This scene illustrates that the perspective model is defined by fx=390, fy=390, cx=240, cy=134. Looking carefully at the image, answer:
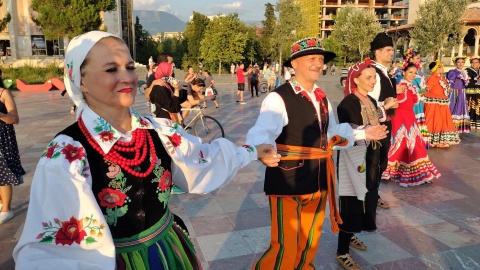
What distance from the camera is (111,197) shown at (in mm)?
1667

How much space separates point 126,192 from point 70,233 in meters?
0.29

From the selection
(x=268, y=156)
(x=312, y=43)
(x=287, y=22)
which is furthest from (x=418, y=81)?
(x=287, y=22)

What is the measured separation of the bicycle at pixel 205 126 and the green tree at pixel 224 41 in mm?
35408

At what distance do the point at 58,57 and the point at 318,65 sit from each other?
44.8m

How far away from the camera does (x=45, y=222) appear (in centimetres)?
146

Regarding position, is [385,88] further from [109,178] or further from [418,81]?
[418,81]

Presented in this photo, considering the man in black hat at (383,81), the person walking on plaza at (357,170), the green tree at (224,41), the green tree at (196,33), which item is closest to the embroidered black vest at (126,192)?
the person walking on plaza at (357,170)

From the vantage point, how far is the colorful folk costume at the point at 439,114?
8.87 m

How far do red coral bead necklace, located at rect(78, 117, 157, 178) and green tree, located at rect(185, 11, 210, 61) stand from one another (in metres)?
52.9

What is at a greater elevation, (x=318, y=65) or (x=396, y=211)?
(x=318, y=65)

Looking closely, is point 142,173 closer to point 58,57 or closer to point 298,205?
point 298,205

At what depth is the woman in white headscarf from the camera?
4.83 ft

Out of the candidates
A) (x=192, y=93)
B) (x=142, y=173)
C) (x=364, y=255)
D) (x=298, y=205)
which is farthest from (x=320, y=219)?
(x=192, y=93)

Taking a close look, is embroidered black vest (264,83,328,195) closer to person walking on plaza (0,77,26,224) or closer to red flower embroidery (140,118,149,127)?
red flower embroidery (140,118,149,127)
